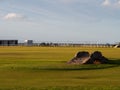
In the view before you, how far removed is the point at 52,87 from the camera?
21.9 metres

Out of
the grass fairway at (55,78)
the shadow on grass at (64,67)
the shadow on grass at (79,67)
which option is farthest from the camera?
the shadow on grass at (79,67)

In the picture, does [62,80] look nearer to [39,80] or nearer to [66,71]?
[39,80]

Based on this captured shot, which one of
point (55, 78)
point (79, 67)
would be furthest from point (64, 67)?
point (55, 78)

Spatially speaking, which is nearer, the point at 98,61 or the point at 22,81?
the point at 22,81

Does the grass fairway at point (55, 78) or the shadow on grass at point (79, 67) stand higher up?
the shadow on grass at point (79, 67)

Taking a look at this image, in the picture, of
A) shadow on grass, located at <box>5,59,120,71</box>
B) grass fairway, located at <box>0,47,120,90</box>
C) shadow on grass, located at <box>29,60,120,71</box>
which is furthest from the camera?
shadow on grass, located at <box>29,60,120,71</box>

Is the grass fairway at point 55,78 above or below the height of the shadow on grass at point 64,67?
below

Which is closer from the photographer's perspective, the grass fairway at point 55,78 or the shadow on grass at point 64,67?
the grass fairway at point 55,78

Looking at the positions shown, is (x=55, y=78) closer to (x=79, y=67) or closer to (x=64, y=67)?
(x=64, y=67)

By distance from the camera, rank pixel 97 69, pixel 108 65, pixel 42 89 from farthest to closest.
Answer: pixel 108 65 < pixel 97 69 < pixel 42 89

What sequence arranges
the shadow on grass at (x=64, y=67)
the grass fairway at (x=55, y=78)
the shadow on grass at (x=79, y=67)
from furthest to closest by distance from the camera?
the shadow on grass at (x=79, y=67), the shadow on grass at (x=64, y=67), the grass fairway at (x=55, y=78)

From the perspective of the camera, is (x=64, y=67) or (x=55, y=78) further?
(x=64, y=67)

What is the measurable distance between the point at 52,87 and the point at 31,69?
10.3 meters

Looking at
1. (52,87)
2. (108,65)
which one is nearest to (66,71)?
(108,65)
